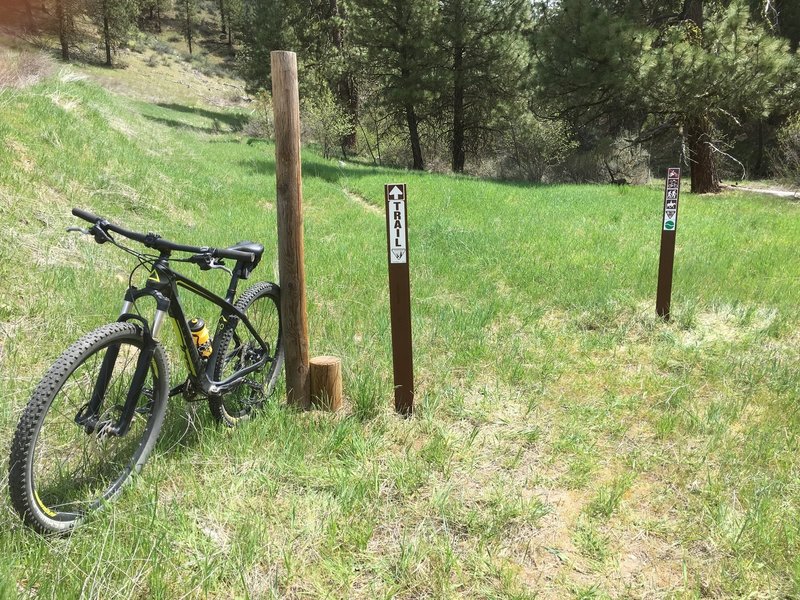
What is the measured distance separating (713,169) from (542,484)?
577 inches

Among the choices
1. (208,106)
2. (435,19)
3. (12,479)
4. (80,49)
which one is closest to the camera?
(12,479)

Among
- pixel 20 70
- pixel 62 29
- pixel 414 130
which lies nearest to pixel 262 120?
pixel 414 130

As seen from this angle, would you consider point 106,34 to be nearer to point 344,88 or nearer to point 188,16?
point 188,16

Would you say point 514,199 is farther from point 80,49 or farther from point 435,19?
point 80,49

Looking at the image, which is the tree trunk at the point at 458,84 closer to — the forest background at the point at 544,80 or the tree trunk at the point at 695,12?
the forest background at the point at 544,80

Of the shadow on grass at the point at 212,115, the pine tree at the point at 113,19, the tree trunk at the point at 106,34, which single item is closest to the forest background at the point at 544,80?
the shadow on grass at the point at 212,115

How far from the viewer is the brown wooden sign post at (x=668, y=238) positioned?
4.76 m

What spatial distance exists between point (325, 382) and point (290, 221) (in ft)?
3.19

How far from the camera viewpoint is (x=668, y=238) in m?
4.80

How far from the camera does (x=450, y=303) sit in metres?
5.43

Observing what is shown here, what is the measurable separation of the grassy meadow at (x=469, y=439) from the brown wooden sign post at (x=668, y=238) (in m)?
0.17

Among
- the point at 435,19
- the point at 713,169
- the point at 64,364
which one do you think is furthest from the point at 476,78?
the point at 64,364

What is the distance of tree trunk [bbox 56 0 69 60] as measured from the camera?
30.6m

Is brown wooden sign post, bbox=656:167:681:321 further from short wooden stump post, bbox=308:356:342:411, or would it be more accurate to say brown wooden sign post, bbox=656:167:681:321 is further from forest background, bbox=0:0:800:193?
forest background, bbox=0:0:800:193
